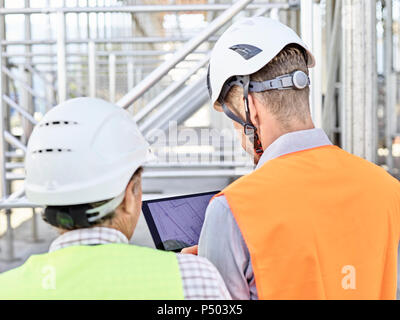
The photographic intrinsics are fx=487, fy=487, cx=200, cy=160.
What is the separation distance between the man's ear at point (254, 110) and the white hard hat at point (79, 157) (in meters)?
0.39

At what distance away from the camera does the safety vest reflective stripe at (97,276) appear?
963mm

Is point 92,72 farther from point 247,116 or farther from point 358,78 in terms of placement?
point 247,116

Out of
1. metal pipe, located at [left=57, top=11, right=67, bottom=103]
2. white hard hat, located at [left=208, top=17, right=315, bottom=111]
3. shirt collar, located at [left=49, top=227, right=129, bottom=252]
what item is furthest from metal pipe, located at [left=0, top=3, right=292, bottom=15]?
shirt collar, located at [left=49, top=227, right=129, bottom=252]

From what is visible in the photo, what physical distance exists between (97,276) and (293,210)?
0.50 meters

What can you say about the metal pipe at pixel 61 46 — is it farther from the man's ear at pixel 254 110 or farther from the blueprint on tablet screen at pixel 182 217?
the man's ear at pixel 254 110

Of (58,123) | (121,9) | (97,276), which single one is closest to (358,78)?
(121,9)

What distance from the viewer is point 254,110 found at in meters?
1.41

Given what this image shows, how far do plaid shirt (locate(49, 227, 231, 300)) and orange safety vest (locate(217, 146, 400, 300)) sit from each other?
0.16m

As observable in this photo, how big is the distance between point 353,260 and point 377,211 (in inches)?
5.9

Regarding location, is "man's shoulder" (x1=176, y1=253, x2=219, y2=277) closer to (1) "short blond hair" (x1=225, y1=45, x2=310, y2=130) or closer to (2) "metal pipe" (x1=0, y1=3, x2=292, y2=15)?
(1) "short blond hair" (x1=225, y1=45, x2=310, y2=130)

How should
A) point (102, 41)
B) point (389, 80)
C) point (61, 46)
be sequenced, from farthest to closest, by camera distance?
point (389, 80) < point (102, 41) < point (61, 46)

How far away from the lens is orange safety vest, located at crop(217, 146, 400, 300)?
119 cm

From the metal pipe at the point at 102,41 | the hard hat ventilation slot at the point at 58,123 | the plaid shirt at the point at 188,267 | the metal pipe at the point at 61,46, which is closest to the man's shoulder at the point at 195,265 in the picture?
the plaid shirt at the point at 188,267
